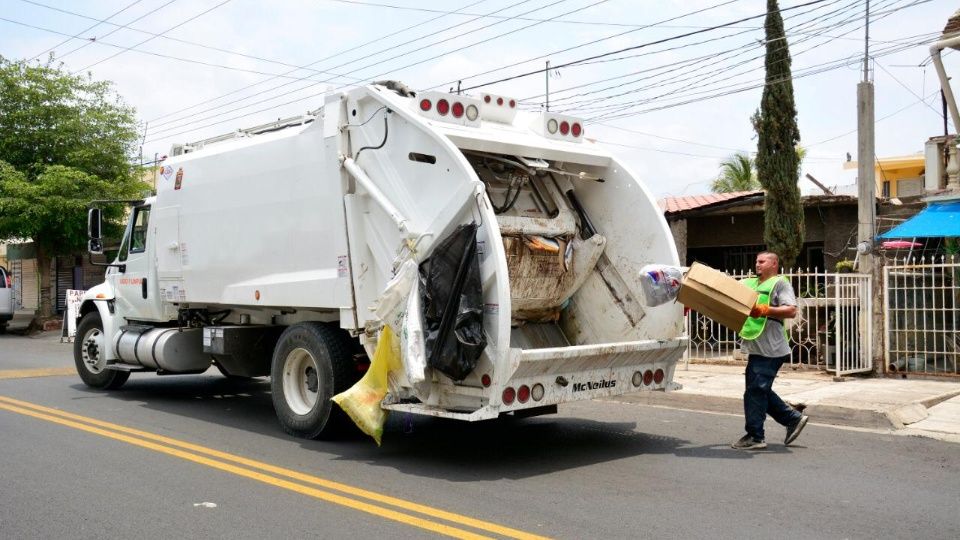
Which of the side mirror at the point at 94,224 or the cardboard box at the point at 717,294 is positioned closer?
the cardboard box at the point at 717,294

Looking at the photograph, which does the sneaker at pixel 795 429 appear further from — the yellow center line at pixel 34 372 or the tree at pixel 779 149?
the yellow center line at pixel 34 372

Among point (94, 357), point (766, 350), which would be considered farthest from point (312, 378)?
point (94, 357)

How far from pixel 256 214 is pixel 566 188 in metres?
2.90

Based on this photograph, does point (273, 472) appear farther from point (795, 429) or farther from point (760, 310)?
point (795, 429)

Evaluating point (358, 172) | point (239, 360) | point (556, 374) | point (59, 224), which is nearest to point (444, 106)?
point (358, 172)

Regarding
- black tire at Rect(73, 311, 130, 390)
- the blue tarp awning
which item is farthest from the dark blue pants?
black tire at Rect(73, 311, 130, 390)

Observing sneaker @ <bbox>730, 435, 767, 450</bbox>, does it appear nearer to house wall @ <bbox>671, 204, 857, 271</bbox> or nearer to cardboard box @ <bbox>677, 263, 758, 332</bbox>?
cardboard box @ <bbox>677, 263, 758, 332</bbox>

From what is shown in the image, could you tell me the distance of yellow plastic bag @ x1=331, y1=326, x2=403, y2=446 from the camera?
664cm

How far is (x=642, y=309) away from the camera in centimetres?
761

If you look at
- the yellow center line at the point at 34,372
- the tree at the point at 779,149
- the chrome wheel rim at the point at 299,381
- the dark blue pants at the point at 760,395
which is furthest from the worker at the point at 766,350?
the yellow center line at the point at 34,372

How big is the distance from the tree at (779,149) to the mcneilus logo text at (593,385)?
9788 mm

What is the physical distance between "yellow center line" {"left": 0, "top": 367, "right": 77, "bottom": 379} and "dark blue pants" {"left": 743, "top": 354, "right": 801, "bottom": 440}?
10.3 metres

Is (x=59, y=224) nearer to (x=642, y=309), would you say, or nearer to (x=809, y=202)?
(x=809, y=202)

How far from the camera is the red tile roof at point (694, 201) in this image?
17.6m
